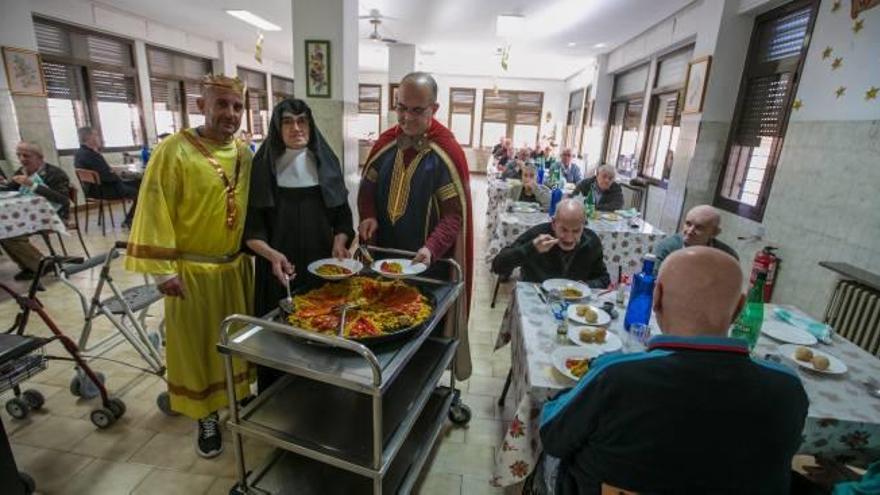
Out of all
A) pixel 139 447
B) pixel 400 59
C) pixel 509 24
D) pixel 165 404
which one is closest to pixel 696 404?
pixel 139 447

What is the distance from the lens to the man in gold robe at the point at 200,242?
5.30 ft

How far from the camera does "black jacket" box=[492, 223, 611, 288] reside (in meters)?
2.22

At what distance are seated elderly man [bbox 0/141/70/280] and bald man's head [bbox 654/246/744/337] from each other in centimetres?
488

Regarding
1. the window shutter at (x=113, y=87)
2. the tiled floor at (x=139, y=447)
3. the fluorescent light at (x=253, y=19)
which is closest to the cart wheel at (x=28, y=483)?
the tiled floor at (x=139, y=447)

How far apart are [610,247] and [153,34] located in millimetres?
8247

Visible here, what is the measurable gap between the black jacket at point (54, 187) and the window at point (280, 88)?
7.85 metres

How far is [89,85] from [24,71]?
3.96ft

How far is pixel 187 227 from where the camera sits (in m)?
1.70

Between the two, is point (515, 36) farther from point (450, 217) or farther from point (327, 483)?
point (327, 483)

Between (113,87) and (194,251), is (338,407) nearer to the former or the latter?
(194,251)

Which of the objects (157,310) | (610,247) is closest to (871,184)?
(610,247)

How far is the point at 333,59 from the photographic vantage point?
3926 mm

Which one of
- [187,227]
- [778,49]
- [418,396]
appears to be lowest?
[418,396]

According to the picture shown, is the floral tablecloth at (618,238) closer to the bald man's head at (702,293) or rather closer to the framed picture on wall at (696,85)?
the framed picture on wall at (696,85)
